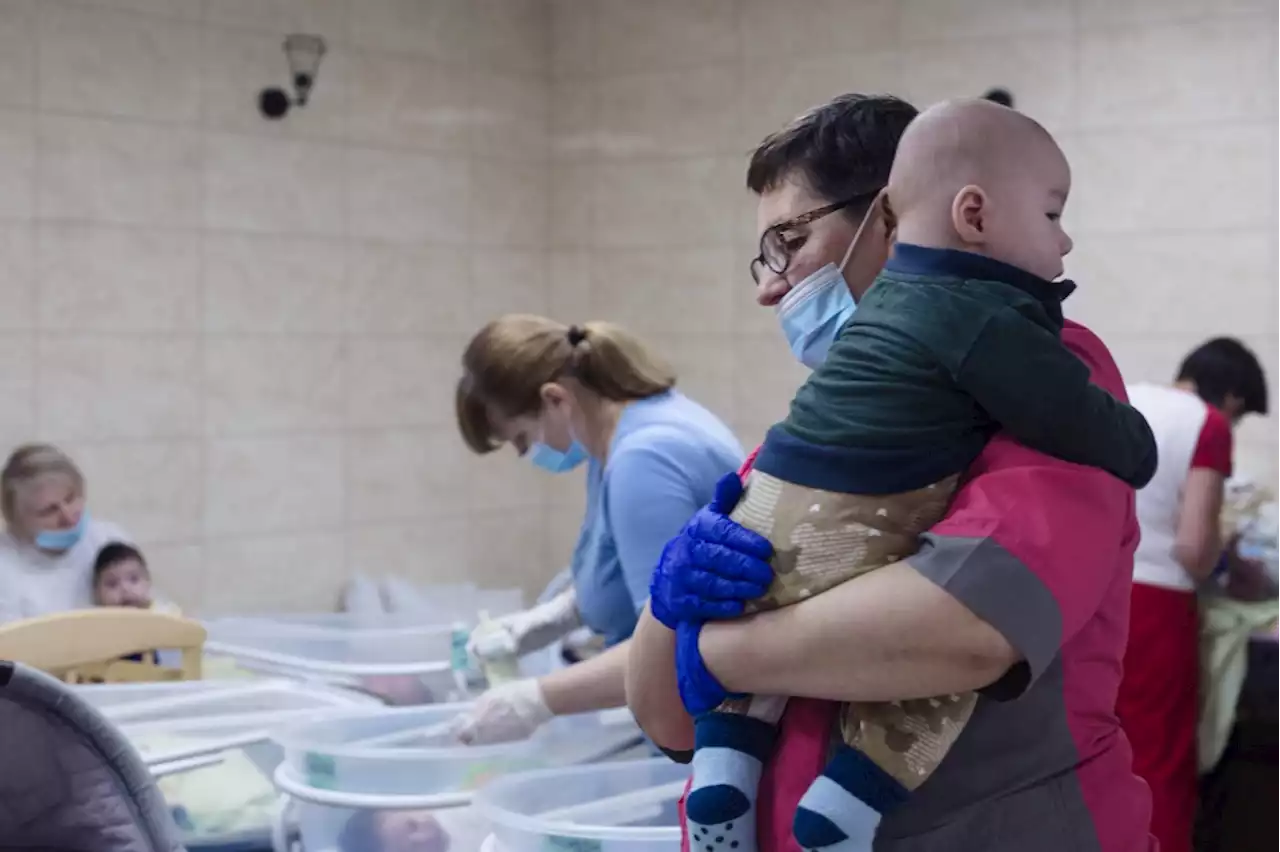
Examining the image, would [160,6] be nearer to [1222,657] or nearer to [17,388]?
[17,388]

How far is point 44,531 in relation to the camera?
3.44m

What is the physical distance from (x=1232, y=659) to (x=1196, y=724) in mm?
160

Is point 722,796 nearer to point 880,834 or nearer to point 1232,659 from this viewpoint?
point 880,834

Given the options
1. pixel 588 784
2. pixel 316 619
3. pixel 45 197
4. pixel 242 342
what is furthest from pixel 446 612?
pixel 588 784

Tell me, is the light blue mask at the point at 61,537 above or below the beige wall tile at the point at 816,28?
below

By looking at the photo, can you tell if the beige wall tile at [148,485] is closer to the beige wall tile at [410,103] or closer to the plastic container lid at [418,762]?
the beige wall tile at [410,103]

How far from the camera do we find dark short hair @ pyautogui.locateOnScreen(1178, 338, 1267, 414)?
3.26m

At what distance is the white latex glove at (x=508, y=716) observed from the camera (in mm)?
1905

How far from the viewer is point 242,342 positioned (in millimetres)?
4129

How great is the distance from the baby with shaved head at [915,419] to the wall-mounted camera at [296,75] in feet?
11.2

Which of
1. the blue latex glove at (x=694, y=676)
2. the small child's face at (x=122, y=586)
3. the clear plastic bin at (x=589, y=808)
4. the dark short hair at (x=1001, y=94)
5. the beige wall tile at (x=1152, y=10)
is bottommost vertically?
the clear plastic bin at (x=589, y=808)

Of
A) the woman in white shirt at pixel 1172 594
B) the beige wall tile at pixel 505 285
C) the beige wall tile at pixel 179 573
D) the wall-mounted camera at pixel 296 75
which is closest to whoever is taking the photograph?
the woman in white shirt at pixel 1172 594

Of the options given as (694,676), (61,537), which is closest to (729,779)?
Result: (694,676)

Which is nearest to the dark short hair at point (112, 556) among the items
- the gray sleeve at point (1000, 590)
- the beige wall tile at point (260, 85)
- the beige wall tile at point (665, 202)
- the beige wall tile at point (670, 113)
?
the beige wall tile at point (260, 85)
